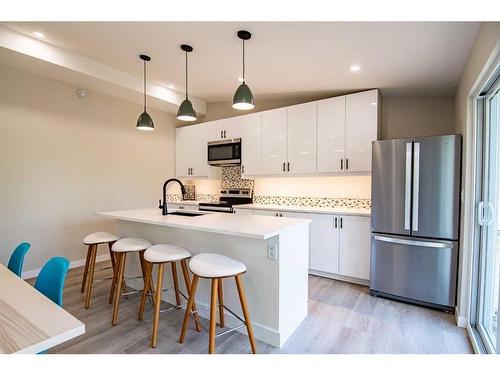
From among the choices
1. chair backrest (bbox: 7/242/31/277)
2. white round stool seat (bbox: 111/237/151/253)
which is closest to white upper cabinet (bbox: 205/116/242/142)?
white round stool seat (bbox: 111/237/151/253)

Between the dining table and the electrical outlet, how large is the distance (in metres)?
1.29

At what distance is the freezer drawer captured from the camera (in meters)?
2.49

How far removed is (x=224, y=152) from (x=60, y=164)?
7.79 feet

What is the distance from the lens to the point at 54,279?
1.40m

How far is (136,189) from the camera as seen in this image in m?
4.45

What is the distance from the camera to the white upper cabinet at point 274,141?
3920 millimetres

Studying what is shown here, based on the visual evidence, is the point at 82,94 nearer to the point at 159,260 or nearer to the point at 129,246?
the point at 129,246

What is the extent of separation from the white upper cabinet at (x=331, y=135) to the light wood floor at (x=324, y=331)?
1.67m

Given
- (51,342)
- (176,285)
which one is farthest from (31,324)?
(176,285)

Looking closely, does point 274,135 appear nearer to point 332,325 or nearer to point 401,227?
point 401,227

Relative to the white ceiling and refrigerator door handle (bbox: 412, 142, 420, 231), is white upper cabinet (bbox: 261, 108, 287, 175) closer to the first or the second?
the white ceiling

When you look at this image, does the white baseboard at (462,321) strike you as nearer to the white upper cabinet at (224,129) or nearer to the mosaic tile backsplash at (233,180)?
the mosaic tile backsplash at (233,180)

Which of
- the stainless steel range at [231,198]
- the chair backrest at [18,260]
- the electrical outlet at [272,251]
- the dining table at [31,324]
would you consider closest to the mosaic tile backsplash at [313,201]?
the stainless steel range at [231,198]

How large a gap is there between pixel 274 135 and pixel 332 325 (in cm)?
268
